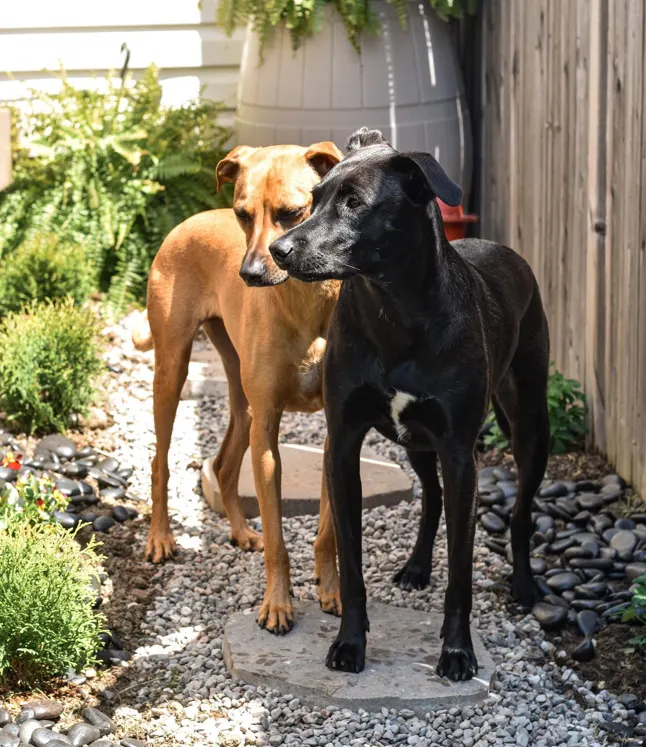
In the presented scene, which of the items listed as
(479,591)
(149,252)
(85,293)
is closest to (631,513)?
(479,591)

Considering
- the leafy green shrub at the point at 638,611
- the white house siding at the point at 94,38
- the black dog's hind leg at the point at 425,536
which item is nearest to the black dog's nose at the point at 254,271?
the black dog's hind leg at the point at 425,536

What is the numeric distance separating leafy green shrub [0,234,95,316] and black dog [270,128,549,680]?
3651mm

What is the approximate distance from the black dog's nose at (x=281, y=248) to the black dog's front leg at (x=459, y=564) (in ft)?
2.89

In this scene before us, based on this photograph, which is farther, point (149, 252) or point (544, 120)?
point (149, 252)

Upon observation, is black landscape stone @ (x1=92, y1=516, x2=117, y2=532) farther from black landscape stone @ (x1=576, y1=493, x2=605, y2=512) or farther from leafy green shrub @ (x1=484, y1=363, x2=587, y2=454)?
black landscape stone @ (x1=576, y1=493, x2=605, y2=512)

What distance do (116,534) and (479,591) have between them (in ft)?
5.48

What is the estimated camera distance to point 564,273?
20.2ft

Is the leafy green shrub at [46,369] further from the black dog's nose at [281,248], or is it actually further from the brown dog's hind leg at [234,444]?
the black dog's nose at [281,248]

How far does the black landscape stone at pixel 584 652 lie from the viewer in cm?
408

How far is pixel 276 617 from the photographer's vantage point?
420cm

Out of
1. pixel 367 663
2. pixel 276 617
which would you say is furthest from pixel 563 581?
pixel 276 617

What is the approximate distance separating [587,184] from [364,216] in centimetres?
266

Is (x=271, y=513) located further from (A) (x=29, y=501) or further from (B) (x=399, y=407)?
(A) (x=29, y=501)

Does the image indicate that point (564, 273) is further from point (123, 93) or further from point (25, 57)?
A: point (25, 57)
